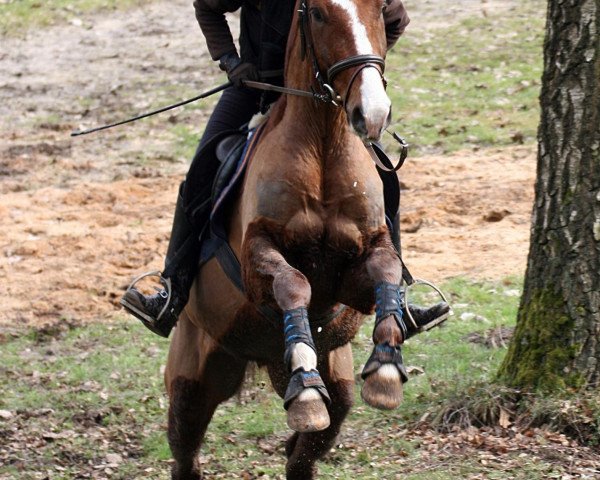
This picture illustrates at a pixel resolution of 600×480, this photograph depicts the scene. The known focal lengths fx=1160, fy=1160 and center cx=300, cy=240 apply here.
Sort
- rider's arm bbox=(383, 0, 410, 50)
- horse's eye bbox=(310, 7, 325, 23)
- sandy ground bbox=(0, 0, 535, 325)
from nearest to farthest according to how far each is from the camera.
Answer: horse's eye bbox=(310, 7, 325, 23), rider's arm bbox=(383, 0, 410, 50), sandy ground bbox=(0, 0, 535, 325)

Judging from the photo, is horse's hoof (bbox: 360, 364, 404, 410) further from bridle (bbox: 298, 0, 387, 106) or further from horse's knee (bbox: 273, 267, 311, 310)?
bridle (bbox: 298, 0, 387, 106)

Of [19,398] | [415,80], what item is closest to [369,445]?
[19,398]

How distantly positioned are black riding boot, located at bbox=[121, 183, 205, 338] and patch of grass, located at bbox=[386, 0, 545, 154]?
8267 millimetres

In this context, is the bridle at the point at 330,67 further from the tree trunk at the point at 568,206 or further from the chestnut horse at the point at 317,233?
the tree trunk at the point at 568,206

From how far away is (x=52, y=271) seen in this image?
11.3 m

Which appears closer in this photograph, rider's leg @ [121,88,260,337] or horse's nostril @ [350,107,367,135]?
horse's nostril @ [350,107,367,135]

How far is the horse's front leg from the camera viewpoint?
16.4ft

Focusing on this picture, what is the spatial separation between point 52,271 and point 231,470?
4287 millimetres

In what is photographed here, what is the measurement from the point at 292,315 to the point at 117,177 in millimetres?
9461

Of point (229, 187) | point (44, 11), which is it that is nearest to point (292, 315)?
point (229, 187)

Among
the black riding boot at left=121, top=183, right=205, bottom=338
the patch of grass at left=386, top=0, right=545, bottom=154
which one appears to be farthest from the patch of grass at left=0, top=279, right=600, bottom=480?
the patch of grass at left=386, top=0, right=545, bottom=154

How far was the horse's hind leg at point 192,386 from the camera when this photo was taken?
681 centimetres

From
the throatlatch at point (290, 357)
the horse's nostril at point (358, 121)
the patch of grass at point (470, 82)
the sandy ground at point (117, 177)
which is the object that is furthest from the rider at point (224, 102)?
the patch of grass at point (470, 82)

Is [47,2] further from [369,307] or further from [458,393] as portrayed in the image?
[369,307]
